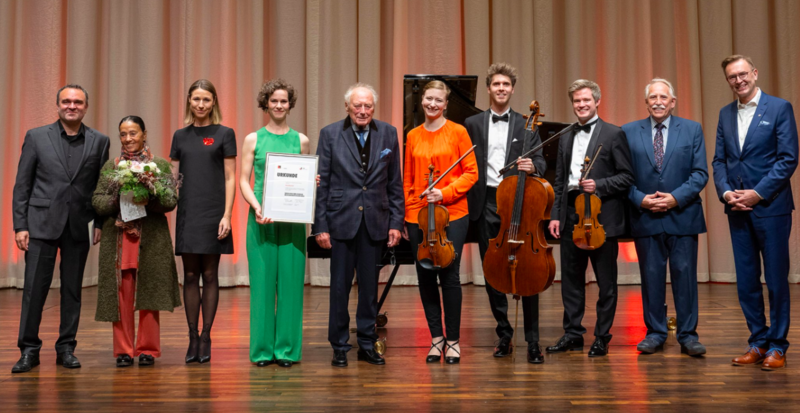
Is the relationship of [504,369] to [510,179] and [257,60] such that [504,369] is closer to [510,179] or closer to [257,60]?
[510,179]

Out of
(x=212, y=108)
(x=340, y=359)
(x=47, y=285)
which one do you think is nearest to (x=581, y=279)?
(x=340, y=359)

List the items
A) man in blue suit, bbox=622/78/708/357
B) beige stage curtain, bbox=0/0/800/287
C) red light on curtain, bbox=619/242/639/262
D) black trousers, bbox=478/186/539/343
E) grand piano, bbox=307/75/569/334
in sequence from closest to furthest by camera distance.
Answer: black trousers, bbox=478/186/539/343 → man in blue suit, bbox=622/78/708/357 → grand piano, bbox=307/75/569/334 → beige stage curtain, bbox=0/0/800/287 → red light on curtain, bbox=619/242/639/262

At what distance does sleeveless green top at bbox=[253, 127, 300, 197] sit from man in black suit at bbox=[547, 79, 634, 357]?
1.57 m

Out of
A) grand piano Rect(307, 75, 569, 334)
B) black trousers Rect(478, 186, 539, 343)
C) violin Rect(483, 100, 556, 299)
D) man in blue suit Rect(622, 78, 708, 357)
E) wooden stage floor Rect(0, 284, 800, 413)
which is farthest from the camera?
grand piano Rect(307, 75, 569, 334)

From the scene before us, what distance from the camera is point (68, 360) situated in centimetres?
360

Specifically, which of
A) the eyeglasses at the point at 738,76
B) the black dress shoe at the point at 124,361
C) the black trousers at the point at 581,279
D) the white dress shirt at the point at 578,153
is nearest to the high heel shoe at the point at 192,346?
the black dress shoe at the point at 124,361

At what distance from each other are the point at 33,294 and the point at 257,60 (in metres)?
4.28

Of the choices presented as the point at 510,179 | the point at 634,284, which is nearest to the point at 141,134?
the point at 510,179

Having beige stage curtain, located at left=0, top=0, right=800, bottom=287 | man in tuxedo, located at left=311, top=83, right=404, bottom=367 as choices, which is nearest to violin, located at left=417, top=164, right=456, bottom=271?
man in tuxedo, located at left=311, top=83, right=404, bottom=367

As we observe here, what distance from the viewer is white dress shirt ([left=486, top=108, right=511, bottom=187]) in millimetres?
3844

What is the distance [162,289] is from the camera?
3.62 m

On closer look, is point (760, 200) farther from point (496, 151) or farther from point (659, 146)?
point (496, 151)

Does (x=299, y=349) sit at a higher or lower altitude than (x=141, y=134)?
lower

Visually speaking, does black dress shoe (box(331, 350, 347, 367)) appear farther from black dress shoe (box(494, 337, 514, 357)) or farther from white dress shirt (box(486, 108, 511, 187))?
white dress shirt (box(486, 108, 511, 187))
